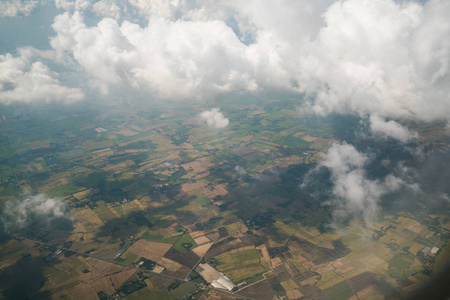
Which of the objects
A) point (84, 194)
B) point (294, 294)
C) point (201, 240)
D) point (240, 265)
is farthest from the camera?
point (84, 194)

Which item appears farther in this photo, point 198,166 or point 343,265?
point 198,166

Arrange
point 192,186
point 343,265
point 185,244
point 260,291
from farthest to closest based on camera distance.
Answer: point 192,186, point 185,244, point 343,265, point 260,291

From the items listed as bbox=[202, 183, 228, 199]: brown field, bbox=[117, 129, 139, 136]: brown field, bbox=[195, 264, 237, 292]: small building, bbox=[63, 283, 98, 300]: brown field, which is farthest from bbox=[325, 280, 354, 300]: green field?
bbox=[117, 129, 139, 136]: brown field

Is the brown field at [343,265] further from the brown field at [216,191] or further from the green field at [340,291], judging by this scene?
the brown field at [216,191]

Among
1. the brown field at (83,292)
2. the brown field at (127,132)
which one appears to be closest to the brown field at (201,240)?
the brown field at (83,292)

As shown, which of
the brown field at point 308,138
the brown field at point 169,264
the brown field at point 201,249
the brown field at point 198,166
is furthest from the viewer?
the brown field at point 308,138

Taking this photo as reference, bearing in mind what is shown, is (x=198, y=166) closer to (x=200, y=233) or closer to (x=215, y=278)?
(x=200, y=233)

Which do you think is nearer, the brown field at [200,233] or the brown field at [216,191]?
the brown field at [200,233]

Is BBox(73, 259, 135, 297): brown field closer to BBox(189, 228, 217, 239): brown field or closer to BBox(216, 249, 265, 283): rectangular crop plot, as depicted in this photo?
BBox(189, 228, 217, 239): brown field

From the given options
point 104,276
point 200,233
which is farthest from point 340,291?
point 104,276
